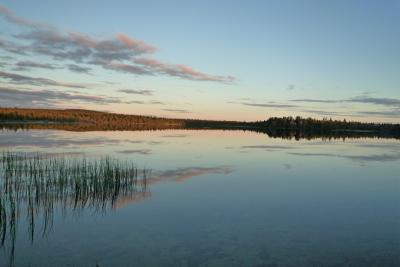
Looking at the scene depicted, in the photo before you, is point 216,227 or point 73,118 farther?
point 73,118

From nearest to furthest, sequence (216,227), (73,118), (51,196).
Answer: (216,227), (51,196), (73,118)

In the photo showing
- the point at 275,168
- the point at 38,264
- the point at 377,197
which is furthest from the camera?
the point at 275,168

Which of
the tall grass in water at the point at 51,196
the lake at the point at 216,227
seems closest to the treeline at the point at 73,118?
the tall grass in water at the point at 51,196

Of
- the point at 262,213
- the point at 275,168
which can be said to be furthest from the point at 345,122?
the point at 262,213

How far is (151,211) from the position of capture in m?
7.64

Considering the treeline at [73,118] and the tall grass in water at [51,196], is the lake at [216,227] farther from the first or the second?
the treeline at [73,118]

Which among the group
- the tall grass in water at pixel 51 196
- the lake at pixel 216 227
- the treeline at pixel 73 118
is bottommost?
the lake at pixel 216 227

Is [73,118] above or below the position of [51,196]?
above

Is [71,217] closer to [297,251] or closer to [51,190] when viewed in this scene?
[51,190]

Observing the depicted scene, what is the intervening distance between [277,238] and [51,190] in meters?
5.39

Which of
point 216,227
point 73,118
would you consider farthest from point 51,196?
point 73,118

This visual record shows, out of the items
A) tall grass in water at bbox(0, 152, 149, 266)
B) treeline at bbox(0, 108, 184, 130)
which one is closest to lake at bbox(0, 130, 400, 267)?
tall grass in water at bbox(0, 152, 149, 266)

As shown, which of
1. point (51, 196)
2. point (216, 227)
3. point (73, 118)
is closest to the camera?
point (216, 227)

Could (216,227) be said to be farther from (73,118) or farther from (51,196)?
(73,118)
